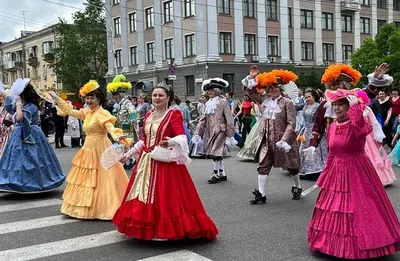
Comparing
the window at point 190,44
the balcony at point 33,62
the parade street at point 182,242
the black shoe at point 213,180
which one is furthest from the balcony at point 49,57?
the parade street at point 182,242

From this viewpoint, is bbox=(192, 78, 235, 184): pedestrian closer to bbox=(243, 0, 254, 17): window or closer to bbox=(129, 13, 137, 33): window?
bbox=(243, 0, 254, 17): window

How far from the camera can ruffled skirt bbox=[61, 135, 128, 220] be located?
6418mm

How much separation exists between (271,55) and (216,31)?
581 centimetres

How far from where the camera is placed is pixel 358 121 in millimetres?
4773

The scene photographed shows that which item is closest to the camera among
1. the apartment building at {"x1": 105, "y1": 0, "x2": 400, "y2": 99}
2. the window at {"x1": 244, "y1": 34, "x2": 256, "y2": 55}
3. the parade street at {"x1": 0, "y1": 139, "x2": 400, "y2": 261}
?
the parade street at {"x1": 0, "y1": 139, "x2": 400, "y2": 261}

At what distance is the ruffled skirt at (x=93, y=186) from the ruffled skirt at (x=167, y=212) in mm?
1119

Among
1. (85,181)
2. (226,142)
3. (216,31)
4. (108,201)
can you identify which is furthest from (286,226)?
(216,31)

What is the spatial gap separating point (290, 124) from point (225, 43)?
28740mm

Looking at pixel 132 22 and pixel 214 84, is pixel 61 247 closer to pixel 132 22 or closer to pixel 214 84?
pixel 214 84

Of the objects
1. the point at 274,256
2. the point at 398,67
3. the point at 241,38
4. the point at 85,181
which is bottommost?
the point at 274,256

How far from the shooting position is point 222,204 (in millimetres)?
7395

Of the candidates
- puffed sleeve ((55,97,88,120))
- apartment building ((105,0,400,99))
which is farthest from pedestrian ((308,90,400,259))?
apartment building ((105,0,400,99))

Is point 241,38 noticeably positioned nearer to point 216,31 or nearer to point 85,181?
point 216,31

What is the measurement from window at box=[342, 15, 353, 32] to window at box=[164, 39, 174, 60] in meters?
16.6
